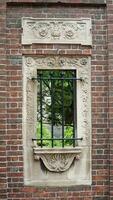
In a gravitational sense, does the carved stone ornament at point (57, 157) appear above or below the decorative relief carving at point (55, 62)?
below

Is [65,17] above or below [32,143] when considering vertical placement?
above

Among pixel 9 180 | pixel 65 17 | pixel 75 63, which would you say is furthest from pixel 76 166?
pixel 65 17

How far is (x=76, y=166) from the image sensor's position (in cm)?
761

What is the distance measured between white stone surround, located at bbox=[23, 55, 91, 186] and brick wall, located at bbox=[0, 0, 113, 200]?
8 cm

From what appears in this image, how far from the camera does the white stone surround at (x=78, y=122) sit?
7512 mm

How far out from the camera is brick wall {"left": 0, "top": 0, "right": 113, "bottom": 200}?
7434 mm

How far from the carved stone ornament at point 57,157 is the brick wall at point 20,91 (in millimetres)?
284

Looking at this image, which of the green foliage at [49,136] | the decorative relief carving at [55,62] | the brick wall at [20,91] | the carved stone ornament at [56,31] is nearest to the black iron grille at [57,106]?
the green foliage at [49,136]

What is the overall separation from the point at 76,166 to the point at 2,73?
189cm

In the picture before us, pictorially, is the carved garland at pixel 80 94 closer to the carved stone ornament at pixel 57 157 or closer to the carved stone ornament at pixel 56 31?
the carved stone ornament at pixel 57 157

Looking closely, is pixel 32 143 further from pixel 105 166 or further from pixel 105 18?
pixel 105 18

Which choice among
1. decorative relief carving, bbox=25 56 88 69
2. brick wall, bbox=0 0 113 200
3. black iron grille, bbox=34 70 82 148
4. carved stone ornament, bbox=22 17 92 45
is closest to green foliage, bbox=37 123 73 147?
black iron grille, bbox=34 70 82 148

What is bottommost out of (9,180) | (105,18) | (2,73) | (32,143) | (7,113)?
(9,180)

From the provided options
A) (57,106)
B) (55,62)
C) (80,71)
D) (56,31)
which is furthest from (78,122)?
(56,31)
